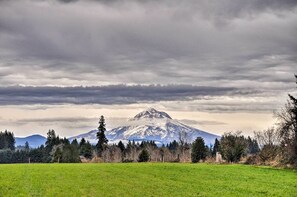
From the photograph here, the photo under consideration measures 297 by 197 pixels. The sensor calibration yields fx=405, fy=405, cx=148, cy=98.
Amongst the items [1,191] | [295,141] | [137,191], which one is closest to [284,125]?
[295,141]

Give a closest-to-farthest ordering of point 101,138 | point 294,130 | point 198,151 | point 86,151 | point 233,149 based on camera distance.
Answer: point 294,130
point 233,149
point 198,151
point 101,138
point 86,151

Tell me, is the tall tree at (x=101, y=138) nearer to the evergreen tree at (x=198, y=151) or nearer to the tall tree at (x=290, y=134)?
the evergreen tree at (x=198, y=151)

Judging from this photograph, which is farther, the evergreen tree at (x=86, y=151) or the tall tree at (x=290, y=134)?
the evergreen tree at (x=86, y=151)

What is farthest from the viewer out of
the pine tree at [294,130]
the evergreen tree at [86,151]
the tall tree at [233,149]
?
the evergreen tree at [86,151]

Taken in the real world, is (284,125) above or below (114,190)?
above

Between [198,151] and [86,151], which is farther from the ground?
[86,151]

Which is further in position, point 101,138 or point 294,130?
point 101,138

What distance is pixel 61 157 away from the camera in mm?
150000

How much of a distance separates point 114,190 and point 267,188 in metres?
15.4

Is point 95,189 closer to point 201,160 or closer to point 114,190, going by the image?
point 114,190

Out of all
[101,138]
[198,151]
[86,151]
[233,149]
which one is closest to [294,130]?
[233,149]

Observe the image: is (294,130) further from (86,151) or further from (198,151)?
(86,151)

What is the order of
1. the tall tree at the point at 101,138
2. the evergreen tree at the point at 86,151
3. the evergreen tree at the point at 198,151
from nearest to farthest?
the evergreen tree at the point at 198,151, the tall tree at the point at 101,138, the evergreen tree at the point at 86,151

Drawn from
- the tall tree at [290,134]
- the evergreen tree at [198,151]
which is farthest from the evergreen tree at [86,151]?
the tall tree at [290,134]
